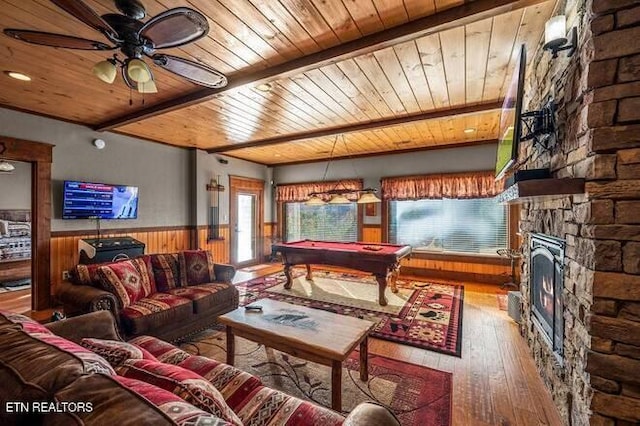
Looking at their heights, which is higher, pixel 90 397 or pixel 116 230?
pixel 116 230

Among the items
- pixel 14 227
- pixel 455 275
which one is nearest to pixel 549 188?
pixel 455 275

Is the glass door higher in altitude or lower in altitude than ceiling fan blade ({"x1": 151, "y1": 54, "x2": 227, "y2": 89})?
lower

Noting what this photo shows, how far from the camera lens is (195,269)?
340 centimetres

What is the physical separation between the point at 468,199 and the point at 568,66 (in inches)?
159

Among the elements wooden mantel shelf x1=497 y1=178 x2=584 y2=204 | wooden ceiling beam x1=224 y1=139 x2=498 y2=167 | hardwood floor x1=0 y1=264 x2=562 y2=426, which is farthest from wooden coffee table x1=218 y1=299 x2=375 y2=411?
wooden ceiling beam x1=224 y1=139 x2=498 y2=167

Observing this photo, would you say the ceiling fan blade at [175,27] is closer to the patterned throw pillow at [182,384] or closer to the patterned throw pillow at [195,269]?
the patterned throw pillow at [182,384]

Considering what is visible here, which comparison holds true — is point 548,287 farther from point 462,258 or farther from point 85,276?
point 85,276

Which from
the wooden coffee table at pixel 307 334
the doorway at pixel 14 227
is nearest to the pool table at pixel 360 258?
the wooden coffee table at pixel 307 334

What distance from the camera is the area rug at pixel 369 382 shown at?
190 cm

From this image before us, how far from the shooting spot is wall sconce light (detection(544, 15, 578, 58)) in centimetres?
162

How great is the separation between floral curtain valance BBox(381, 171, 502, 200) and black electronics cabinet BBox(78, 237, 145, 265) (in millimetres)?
4898

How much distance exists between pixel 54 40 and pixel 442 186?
5665mm

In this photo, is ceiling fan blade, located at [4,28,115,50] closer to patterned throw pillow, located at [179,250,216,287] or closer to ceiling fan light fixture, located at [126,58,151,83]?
ceiling fan light fixture, located at [126,58,151,83]

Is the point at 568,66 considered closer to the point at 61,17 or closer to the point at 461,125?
the point at 461,125
